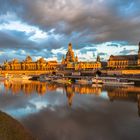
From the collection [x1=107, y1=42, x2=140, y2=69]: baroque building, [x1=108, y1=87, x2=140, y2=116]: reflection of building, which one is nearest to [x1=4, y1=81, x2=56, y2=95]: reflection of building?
[x1=108, y1=87, x2=140, y2=116]: reflection of building

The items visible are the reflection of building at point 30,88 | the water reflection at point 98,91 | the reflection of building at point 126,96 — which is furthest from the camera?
the reflection of building at point 30,88

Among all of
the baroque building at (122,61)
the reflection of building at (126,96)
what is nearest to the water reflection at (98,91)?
the reflection of building at (126,96)

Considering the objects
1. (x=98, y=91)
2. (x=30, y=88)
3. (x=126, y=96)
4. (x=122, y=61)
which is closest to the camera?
(x=126, y=96)

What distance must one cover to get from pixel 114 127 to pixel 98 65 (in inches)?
6419

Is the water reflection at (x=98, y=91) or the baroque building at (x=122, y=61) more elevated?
the baroque building at (x=122, y=61)

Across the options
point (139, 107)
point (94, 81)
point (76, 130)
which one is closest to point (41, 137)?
point (76, 130)

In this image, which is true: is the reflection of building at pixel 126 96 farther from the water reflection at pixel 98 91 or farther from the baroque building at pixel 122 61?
the baroque building at pixel 122 61

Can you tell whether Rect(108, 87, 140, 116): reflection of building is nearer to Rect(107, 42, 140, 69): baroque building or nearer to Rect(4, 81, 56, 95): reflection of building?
Rect(4, 81, 56, 95): reflection of building

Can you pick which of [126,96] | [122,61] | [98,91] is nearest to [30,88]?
[98,91]

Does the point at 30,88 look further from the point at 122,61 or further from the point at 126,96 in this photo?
the point at 122,61

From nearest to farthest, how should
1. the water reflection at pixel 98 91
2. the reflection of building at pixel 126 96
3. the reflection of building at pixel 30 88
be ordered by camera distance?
the reflection of building at pixel 126 96 < the water reflection at pixel 98 91 < the reflection of building at pixel 30 88

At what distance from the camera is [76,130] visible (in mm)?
22469

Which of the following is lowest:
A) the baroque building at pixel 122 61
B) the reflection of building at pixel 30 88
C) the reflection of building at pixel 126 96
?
the reflection of building at pixel 30 88

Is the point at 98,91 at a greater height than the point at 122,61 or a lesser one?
lesser
